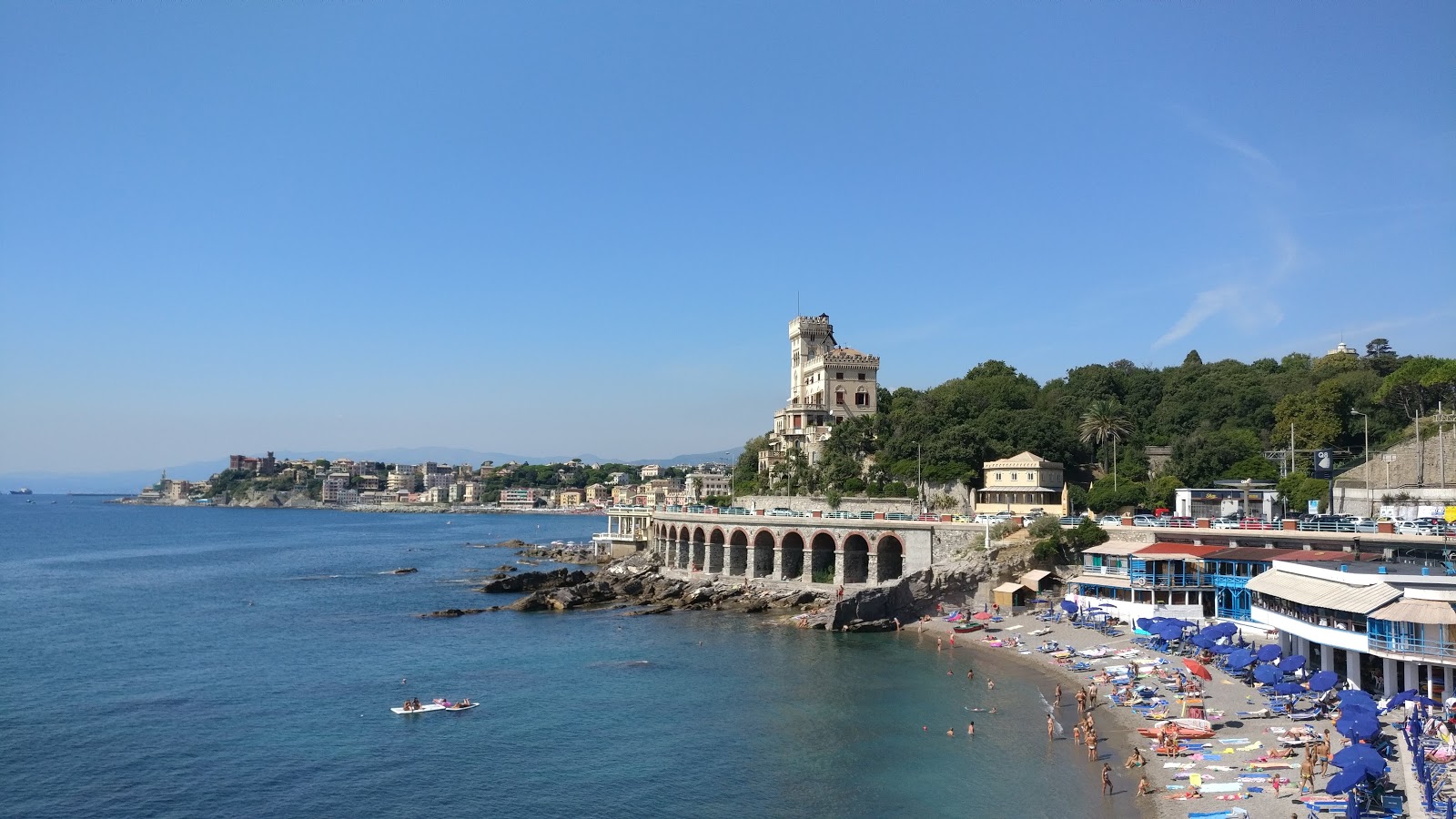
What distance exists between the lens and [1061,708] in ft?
129

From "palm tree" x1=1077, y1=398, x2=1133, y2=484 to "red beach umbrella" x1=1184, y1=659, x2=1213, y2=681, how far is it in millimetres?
47120

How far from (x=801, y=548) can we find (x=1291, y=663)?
4382cm

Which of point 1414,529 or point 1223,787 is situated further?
point 1414,529

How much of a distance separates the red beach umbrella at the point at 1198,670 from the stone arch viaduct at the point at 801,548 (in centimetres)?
2689

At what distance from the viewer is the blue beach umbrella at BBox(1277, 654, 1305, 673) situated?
35625 millimetres

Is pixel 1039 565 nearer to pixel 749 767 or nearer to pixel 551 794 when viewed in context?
pixel 749 767

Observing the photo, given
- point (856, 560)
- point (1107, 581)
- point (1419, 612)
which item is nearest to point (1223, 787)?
point (1419, 612)

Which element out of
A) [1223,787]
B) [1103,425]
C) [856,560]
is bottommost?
[1223,787]

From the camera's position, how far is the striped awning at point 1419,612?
30969mm

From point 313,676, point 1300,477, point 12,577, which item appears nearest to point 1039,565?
point 1300,477

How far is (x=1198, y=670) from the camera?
39062mm

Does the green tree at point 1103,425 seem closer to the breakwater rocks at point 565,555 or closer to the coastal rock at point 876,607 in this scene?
the coastal rock at point 876,607

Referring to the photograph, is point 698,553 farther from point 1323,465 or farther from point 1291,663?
point 1291,663

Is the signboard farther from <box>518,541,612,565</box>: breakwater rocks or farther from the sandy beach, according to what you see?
<box>518,541,612,565</box>: breakwater rocks
